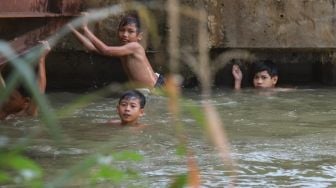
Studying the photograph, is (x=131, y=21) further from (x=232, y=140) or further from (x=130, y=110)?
(x=232, y=140)

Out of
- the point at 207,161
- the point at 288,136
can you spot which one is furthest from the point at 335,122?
the point at 207,161

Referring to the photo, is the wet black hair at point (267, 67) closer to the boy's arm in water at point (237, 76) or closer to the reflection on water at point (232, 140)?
the boy's arm in water at point (237, 76)

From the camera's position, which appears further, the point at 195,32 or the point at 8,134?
the point at 195,32

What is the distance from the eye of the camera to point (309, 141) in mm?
5309

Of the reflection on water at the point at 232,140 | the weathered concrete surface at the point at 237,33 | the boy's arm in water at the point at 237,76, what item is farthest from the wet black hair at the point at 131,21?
the boy's arm in water at the point at 237,76

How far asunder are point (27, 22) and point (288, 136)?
196 cm

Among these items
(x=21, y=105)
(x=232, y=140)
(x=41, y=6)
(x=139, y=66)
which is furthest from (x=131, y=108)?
(x=139, y=66)

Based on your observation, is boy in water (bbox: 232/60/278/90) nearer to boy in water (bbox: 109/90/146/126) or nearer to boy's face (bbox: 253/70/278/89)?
boy's face (bbox: 253/70/278/89)

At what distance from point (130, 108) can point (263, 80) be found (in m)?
2.54

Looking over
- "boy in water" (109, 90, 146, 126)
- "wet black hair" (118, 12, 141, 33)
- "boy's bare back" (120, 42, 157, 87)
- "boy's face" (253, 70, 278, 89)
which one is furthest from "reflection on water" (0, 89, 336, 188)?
"wet black hair" (118, 12, 141, 33)

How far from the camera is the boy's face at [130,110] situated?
622cm

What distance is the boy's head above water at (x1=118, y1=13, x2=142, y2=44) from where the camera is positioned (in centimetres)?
783

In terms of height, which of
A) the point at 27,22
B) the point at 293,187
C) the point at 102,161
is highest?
the point at 27,22

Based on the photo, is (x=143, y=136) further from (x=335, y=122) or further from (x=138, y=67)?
(x=138, y=67)
